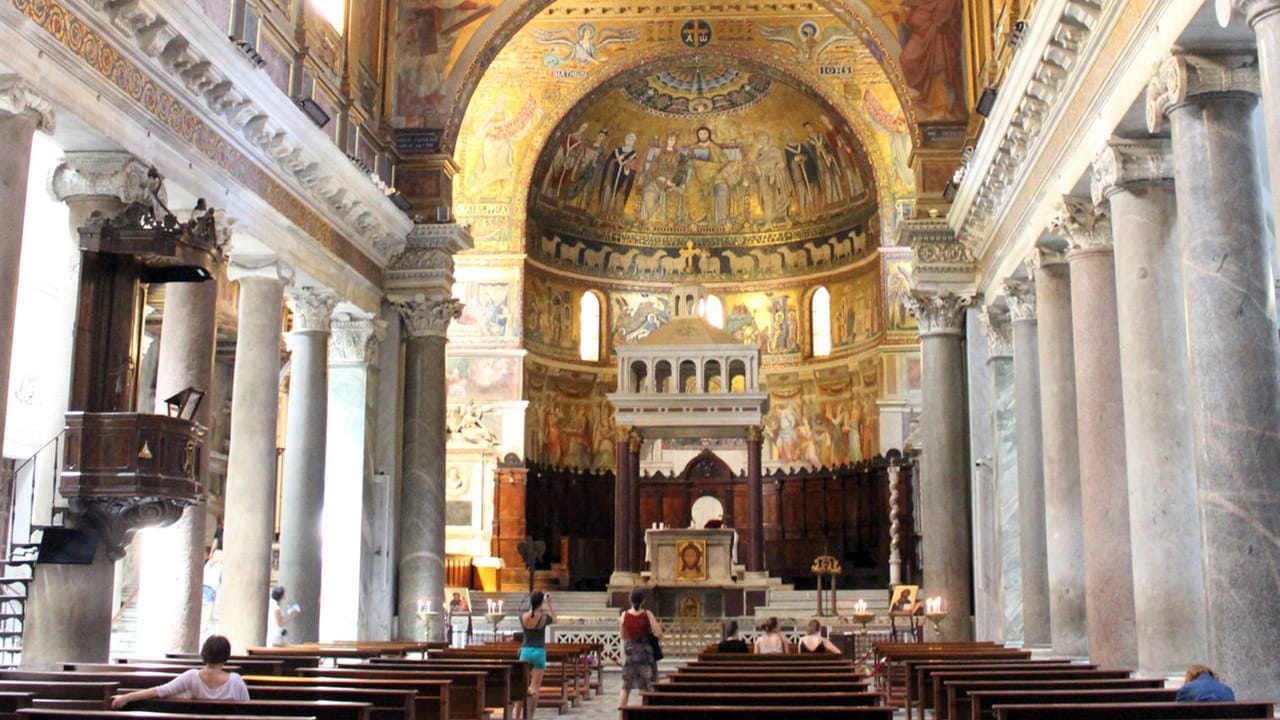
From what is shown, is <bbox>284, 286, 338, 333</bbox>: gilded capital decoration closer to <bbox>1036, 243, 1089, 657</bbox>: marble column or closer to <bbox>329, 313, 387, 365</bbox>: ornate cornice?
<bbox>329, 313, 387, 365</bbox>: ornate cornice

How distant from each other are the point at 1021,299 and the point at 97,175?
12.3 meters

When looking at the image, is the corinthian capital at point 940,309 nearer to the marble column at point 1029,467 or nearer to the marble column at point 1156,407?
the marble column at point 1029,467

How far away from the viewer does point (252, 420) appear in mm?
17016

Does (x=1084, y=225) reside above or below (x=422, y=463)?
above

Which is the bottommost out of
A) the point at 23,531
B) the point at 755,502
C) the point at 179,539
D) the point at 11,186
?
the point at 179,539

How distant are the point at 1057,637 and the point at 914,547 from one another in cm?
1467

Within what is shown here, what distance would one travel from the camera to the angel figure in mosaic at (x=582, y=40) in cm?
3048

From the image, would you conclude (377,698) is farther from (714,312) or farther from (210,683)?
(714,312)

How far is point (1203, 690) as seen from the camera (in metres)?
7.88

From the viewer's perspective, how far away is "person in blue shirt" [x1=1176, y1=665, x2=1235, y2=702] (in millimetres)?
7807

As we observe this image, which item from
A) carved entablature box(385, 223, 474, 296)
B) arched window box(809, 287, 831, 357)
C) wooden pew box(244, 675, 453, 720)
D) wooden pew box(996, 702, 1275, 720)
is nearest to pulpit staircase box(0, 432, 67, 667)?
wooden pew box(244, 675, 453, 720)

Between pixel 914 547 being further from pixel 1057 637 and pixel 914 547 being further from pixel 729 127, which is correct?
pixel 1057 637

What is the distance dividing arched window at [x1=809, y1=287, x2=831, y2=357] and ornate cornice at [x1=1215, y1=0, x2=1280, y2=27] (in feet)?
81.5

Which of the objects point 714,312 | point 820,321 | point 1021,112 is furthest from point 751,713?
point 714,312
